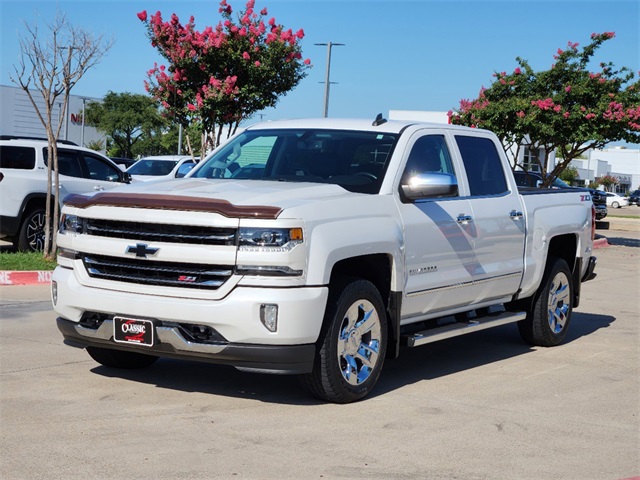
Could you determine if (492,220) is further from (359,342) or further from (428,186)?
(359,342)

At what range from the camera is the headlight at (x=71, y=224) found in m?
6.82

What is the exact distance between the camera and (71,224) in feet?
22.6

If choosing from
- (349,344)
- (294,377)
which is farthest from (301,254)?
(294,377)

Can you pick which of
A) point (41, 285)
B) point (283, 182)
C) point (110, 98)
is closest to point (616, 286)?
point (41, 285)

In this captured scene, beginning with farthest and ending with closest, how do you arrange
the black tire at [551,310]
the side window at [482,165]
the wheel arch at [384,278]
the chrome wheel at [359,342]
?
the black tire at [551,310] → the side window at [482,165] → the wheel arch at [384,278] → the chrome wheel at [359,342]

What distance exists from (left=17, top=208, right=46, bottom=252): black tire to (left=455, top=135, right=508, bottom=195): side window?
834cm

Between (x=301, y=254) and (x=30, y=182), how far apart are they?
9.67 metres

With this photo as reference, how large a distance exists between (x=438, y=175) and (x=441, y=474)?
2.69 m

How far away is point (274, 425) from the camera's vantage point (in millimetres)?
6117

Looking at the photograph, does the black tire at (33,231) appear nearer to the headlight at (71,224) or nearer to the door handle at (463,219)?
the headlight at (71,224)

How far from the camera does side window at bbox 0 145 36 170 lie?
588 inches

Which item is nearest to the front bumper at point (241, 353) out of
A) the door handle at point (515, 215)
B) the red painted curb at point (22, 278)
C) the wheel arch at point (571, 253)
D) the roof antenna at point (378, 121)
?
the roof antenna at point (378, 121)

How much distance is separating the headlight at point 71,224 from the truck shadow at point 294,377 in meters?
1.16

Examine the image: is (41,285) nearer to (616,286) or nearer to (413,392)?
(413,392)
